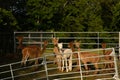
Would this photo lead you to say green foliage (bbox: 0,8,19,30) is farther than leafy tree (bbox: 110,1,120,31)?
No

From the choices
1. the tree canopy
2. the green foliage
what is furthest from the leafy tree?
the green foliage

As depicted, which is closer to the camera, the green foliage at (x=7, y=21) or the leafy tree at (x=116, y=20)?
the green foliage at (x=7, y=21)

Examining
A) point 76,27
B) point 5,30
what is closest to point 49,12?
point 76,27

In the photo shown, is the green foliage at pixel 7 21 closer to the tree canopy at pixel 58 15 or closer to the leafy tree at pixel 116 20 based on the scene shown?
the tree canopy at pixel 58 15

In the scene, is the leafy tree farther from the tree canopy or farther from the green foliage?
the green foliage

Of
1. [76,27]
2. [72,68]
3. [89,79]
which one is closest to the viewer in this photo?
[89,79]

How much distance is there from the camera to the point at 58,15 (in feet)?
104

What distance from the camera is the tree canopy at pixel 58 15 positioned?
30.5 m

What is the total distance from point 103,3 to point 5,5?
11146mm

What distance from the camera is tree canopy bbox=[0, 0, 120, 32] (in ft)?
100

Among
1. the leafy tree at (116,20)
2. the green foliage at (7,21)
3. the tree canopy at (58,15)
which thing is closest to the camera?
the green foliage at (7,21)

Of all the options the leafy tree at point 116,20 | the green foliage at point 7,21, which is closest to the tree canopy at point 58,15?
the leafy tree at point 116,20

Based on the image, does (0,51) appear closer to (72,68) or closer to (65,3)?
(72,68)

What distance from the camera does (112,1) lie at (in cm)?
3628
